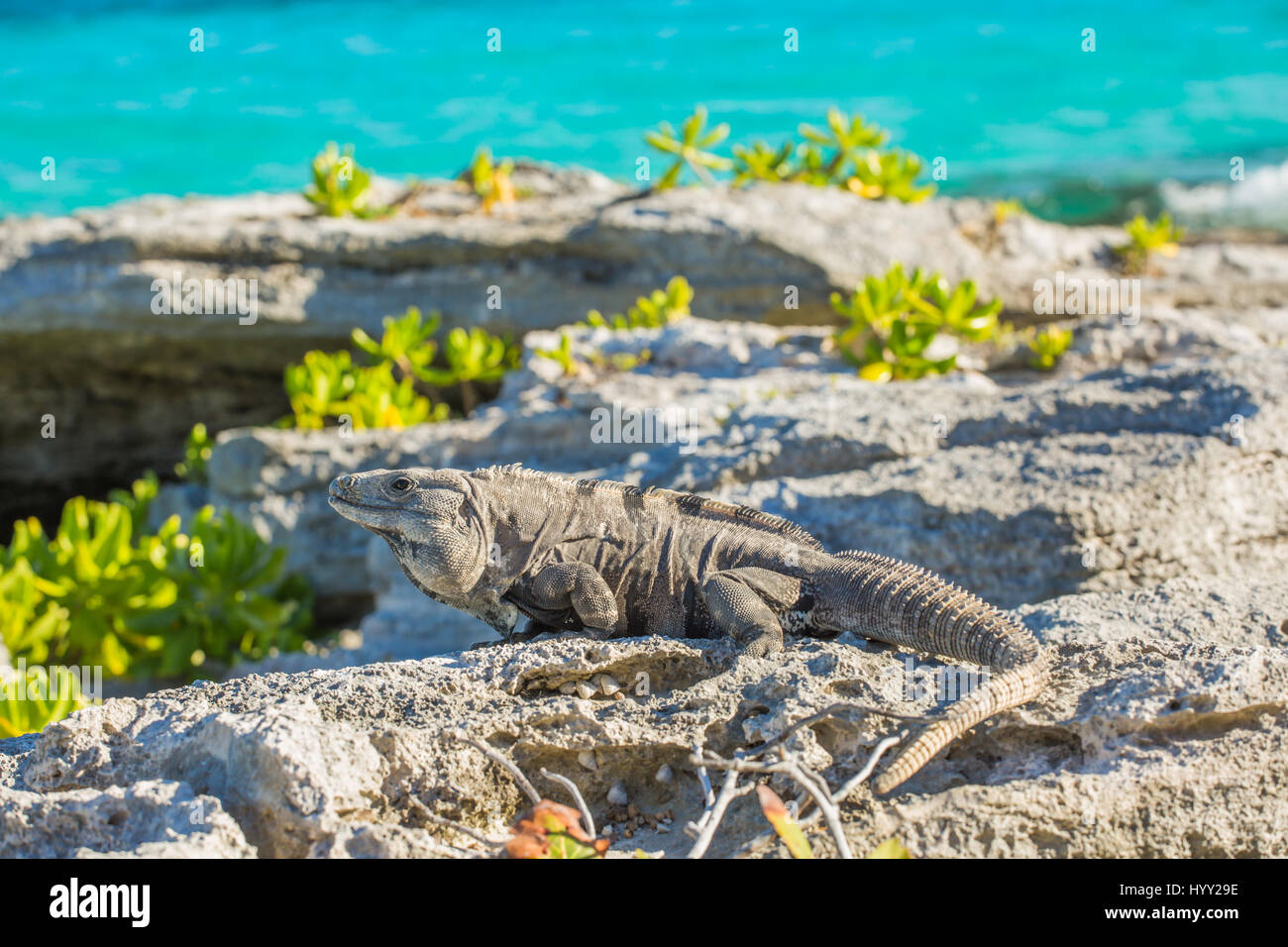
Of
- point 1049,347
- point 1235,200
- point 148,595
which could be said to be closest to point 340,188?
point 148,595

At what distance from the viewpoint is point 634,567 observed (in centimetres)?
346

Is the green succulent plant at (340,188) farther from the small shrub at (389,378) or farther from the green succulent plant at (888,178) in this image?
the green succulent plant at (888,178)

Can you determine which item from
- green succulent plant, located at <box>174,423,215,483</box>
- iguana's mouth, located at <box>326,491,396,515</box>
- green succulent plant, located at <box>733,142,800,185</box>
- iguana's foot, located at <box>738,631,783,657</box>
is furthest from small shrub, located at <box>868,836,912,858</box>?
green succulent plant, located at <box>733,142,800,185</box>

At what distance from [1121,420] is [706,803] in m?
3.28

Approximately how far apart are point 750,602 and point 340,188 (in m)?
7.55

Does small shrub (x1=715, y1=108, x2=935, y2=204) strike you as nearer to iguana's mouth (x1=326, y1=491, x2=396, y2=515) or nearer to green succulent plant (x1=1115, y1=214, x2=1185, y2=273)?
green succulent plant (x1=1115, y1=214, x2=1185, y2=273)

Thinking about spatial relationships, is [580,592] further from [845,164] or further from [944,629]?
[845,164]

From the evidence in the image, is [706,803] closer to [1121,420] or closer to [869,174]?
[1121,420]

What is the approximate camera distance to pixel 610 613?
131 inches

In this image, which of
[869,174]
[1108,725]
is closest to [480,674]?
[1108,725]

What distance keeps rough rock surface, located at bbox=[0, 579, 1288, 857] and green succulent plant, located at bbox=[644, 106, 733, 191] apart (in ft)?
21.2

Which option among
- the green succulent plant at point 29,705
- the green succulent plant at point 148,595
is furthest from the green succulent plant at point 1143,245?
the green succulent plant at point 29,705

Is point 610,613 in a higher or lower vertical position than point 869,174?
lower

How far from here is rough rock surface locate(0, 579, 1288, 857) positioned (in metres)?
2.46
